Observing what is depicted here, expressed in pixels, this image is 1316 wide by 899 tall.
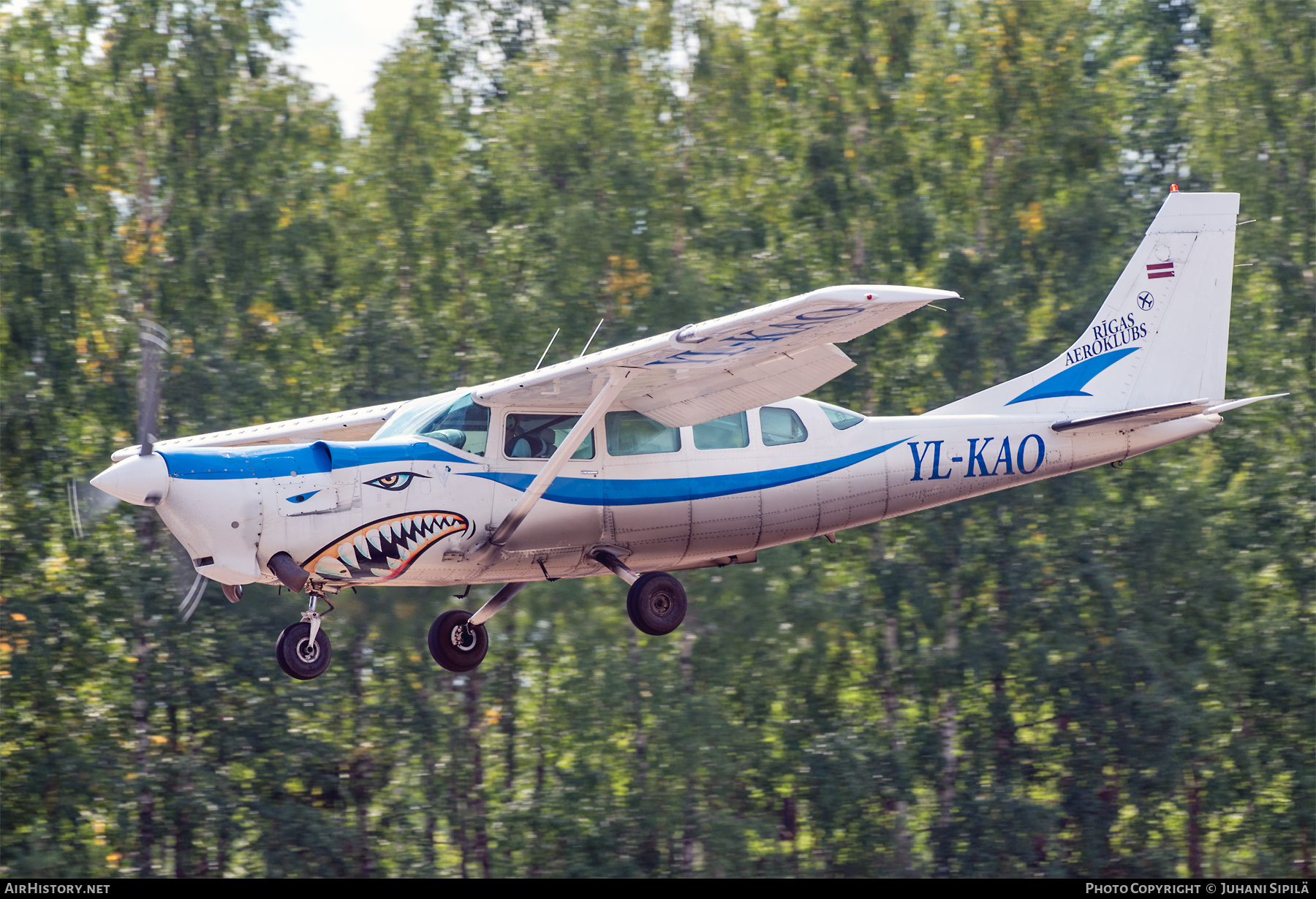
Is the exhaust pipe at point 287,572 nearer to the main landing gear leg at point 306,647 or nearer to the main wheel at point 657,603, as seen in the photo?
the main landing gear leg at point 306,647

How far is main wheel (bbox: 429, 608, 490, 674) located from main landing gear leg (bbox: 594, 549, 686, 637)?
1.22 m

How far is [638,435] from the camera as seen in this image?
11492 millimetres

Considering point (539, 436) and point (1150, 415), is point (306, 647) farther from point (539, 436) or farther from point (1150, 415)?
point (1150, 415)

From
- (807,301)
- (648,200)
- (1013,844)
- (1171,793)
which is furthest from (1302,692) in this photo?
(807,301)

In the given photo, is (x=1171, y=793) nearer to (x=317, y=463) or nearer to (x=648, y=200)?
(x=648, y=200)

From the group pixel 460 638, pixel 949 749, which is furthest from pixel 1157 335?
pixel 949 749

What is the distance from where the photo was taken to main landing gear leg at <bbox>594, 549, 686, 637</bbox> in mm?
11406

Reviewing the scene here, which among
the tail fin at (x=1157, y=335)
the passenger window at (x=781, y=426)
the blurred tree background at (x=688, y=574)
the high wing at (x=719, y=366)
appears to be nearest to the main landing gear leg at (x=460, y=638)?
the high wing at (x=719, y=366)

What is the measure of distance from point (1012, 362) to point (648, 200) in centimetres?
561

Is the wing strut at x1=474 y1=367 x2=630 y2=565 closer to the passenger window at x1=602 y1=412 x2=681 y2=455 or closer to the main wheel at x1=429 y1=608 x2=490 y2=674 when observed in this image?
the passenger window at x1=602 y1=412 x2=681 y2=455

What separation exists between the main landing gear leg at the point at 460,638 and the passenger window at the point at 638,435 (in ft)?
4.45

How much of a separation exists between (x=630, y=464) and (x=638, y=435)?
24cm

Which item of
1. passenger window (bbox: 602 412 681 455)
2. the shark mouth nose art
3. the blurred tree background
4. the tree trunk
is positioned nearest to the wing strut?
the shark mouth nose art

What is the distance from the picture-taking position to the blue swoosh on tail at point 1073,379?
43.4 feet
